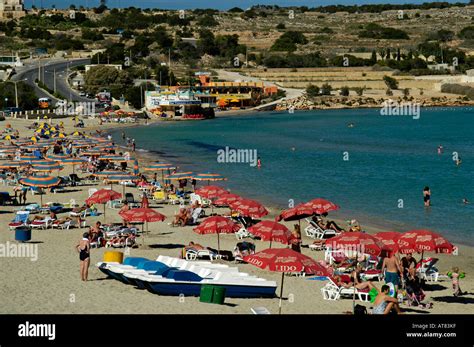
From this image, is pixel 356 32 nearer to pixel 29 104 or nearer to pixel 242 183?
pixel 29 104

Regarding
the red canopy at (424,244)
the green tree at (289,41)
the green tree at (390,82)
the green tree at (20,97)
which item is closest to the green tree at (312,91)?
the green tree at (390,82)

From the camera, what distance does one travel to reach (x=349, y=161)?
56094mm

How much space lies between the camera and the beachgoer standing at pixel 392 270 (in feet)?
56.6

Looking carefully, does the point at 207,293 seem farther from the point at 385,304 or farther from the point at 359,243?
the point at 359,243

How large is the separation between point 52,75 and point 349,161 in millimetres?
74129

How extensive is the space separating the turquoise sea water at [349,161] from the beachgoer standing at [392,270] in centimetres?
951

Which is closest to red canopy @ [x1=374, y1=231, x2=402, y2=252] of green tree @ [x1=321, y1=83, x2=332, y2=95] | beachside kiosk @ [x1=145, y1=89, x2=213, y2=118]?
beachside kiosk @ [x1=145, y1=89, x2=213, y2=118]

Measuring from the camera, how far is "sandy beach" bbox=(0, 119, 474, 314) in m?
15.9

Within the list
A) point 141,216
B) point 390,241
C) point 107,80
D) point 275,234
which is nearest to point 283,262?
point 390,241

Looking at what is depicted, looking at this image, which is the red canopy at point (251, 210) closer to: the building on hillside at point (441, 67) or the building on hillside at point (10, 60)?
the building on hillside at point (10, 60)

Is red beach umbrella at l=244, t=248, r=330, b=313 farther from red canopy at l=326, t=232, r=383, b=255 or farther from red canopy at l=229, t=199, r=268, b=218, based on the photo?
red canopy at l=229, t=199, r=268, b=218

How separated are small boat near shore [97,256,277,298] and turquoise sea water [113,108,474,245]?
1129cm
